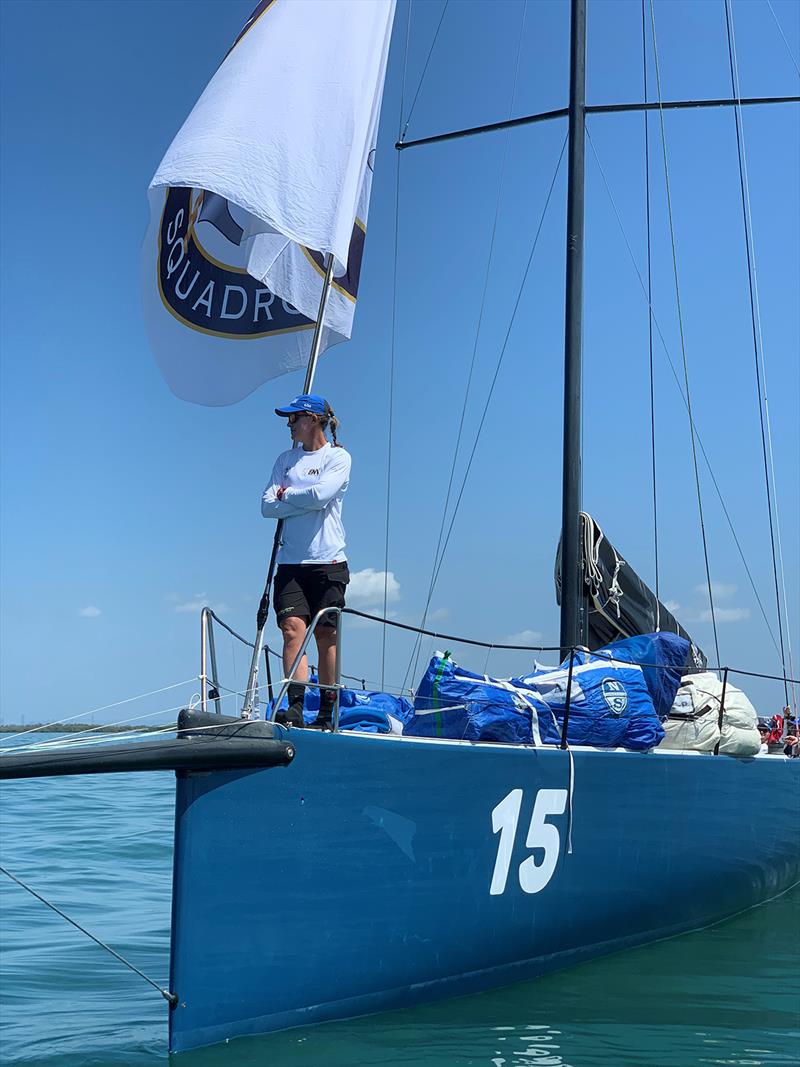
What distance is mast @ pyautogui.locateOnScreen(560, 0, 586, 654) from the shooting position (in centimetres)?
766

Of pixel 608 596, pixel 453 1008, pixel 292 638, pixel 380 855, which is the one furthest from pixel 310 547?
pixel 608 596

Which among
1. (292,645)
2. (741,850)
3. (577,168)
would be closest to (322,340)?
(292,645)

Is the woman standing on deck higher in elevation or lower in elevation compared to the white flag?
lower

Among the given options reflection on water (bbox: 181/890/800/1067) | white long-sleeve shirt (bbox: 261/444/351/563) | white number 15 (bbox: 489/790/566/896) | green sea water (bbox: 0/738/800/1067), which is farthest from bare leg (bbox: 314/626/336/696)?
reflection on water (bbox: 181/890/800/1067)

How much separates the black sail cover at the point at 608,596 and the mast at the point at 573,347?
16cm

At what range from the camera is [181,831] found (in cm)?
395

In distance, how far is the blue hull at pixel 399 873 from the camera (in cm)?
399

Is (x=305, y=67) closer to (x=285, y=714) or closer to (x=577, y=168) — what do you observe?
(x=285, y=714)

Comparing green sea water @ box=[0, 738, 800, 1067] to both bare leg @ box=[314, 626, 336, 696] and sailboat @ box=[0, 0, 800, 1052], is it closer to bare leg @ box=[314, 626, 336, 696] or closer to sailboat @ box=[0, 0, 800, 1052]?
sailboat @ box=[0, 0, 800, 1052]

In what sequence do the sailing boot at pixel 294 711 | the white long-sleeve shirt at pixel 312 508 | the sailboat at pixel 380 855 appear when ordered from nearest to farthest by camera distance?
the sailboat at pixel 380 855 < the sailing boot at pixel 294 711 < the white long-sleeve shirt at pixel 312 508

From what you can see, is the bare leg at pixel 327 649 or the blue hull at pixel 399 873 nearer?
the blue hull at pixel 399 873

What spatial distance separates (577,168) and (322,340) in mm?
3858

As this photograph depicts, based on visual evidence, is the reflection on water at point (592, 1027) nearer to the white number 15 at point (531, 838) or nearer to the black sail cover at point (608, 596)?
the white number 15 at point (531, 838)

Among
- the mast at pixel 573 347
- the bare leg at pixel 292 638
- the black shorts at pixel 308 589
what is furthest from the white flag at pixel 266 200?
the mast at pixel 573 347
